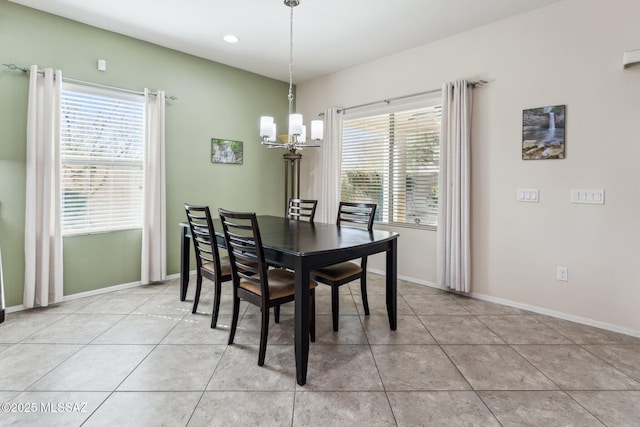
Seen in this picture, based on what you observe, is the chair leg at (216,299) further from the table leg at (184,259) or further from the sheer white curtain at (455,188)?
the sheer white curtain at (455,188)

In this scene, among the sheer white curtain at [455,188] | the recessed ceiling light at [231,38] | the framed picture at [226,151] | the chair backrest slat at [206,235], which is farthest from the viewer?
the framed picture at [226,151]

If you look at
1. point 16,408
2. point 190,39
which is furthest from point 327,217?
point 16,408

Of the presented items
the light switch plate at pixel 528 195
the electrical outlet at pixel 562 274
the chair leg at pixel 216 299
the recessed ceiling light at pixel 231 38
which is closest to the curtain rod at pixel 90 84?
the recessed ceiling light at pixel 231 38

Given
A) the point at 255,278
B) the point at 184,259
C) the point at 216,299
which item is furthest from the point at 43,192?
the point at 255,278

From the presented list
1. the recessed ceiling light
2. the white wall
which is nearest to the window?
Result: the white wall

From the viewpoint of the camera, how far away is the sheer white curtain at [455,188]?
3.36 m

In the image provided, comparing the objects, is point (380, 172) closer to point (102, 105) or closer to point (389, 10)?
point (389, 10)

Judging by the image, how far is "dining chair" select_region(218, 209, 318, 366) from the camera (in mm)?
2061

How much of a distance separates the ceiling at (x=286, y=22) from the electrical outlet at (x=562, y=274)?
7.74 ft

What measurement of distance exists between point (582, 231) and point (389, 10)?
2.61 metres

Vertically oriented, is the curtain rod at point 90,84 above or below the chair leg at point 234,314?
above

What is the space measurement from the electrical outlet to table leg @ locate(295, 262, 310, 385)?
245 cm

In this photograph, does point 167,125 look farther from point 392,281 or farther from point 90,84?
point 392,281

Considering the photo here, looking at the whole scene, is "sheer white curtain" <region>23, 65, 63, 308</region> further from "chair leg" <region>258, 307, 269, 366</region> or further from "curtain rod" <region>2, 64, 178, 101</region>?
"chair leg" <region>258, 307, 269, 366</region>
